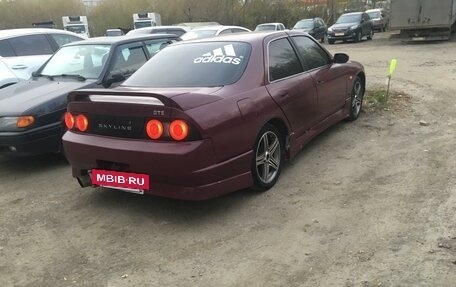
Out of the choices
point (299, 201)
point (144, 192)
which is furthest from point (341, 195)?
point (144, 192)

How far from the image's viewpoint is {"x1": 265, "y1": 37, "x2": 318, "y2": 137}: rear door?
5082 mm

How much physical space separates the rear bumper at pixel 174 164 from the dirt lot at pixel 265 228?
32 cm

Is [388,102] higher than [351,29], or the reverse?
[388,102]

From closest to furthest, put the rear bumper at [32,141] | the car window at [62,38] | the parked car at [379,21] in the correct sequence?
the rear bumper at [32,141]
the car window at [62,38]
the parked car at [379,21]

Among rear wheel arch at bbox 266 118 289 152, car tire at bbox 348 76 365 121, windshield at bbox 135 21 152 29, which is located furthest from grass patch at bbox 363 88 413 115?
windshield at bbox 135 21 152 29

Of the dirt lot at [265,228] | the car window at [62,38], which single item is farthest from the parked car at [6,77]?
the dirt lot at [265,228]

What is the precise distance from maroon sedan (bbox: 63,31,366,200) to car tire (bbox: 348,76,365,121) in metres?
1.60

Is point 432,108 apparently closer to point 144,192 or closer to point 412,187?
point 412,187

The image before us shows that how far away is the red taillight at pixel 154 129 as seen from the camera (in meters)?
4.05

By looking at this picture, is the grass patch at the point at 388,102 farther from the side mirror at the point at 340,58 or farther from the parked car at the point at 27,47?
the parked car at the point at 27,47

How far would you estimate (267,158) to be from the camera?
4844 millimetres

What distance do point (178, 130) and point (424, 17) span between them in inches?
748

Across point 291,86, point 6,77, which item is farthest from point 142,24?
point 291,86

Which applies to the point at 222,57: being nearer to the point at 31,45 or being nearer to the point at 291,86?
the point at 291,86
